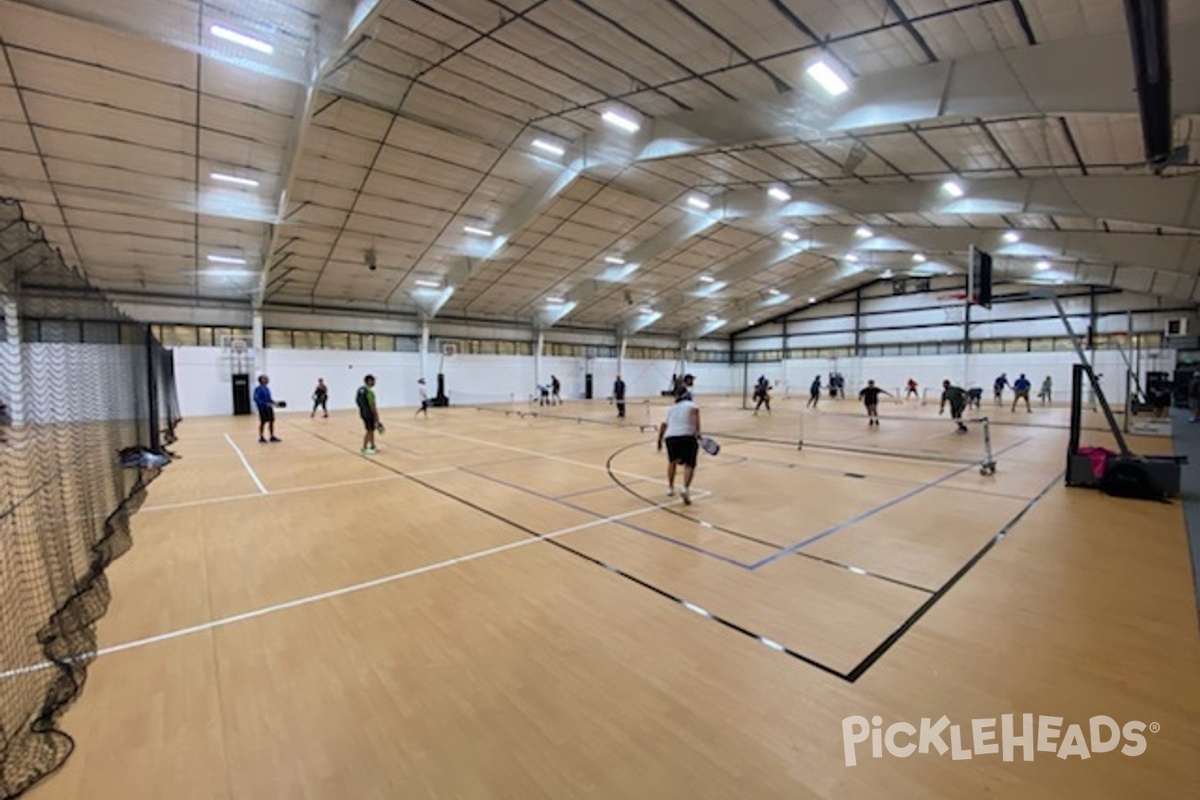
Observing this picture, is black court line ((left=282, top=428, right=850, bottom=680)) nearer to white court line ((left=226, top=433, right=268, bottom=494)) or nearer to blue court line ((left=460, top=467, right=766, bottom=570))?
blue court line ((left=460, top=467, right=766, bottom=570))

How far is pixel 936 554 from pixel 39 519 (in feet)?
36.5

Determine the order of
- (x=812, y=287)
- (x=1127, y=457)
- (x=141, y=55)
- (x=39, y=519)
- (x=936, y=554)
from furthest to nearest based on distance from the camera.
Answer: (x=812, y=287) → (x=141, y=55) → (x=1127, y=457) → (x=39, y=519) → (x=936, y=554)

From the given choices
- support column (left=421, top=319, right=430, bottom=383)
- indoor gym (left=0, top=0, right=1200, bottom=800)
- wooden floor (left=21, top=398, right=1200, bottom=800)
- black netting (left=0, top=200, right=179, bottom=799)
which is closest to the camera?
wooden floor (left=21, top=398, right=1200, bottom=800)

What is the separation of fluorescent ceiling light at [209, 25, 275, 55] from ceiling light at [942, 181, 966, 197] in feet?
57.7

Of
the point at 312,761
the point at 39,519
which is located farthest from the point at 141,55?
the point at 312,761

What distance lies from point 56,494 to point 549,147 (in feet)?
45.1

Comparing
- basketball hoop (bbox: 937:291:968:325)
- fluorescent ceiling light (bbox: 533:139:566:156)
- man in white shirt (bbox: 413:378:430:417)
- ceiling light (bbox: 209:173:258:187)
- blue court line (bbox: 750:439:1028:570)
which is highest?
fluorescent ceiling light (bbox: 533:139:566:156)

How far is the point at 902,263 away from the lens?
2861 cm

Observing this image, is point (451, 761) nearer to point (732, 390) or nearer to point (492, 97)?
point (492, 97)

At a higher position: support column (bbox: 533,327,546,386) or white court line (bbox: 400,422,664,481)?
support column (bbox: 533,327,546,386)

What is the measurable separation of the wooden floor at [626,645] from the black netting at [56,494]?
0.21 meters

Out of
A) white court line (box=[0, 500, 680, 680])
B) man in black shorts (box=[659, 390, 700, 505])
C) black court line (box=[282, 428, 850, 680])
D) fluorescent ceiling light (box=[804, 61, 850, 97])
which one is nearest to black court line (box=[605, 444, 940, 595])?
man in black shorts (box=[659, 390, 700, 505])

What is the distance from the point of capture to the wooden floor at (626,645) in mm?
2416

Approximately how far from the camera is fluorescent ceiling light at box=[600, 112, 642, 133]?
12.9 m
